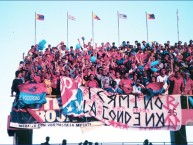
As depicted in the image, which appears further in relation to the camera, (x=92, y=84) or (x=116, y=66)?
(x=116, y=66)

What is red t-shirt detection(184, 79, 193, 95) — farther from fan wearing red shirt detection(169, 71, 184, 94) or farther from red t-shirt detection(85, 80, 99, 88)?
red t-shirt detection(85, 80, 99, 88)

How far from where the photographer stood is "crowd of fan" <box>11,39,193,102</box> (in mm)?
14305

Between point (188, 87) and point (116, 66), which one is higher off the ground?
point (116, 66)

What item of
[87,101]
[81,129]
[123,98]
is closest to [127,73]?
[123,98]

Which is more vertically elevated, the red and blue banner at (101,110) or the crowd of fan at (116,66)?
the crowd of fan at (116,66)

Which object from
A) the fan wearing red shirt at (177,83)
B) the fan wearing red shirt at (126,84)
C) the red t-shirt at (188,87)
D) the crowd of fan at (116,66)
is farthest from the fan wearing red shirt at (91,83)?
the red t-shirt at (188,87)

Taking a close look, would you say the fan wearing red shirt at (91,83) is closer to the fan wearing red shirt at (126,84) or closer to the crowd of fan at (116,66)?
the crowd of fan at (116,66)

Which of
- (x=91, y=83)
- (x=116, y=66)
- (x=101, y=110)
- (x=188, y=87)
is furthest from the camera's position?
(x=116, y=66)

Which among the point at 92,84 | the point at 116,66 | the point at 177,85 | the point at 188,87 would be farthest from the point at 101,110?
the point at 188,87

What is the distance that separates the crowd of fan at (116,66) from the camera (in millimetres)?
14305

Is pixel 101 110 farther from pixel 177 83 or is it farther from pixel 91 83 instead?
pixel 177 83

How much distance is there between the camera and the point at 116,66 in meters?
15.5

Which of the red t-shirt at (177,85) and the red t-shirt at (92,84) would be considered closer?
the red t-shirt at (92,84)

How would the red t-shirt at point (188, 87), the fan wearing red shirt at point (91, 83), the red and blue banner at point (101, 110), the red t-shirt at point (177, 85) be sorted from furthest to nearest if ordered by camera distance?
1. the red t-shirt at point (188, 87)
2. the red t-shirt at point (177, 85)
3. the fan wearing red shirt at point (91, 83)
4. the red and blue banner at point (101, 110)
